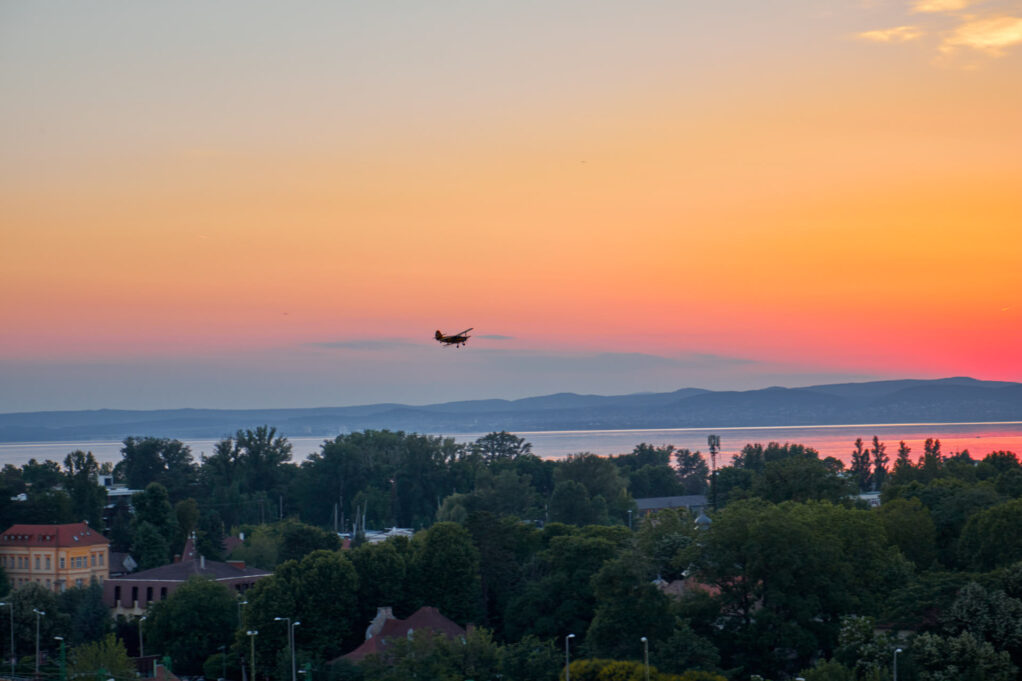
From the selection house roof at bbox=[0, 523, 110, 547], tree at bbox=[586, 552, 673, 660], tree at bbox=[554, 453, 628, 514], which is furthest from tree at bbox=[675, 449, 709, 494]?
tree at bbox=[586, 552, 673, 660]

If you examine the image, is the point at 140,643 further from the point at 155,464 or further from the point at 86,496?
the point at 155,464

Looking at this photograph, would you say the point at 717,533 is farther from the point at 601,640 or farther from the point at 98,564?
the point at 98,564

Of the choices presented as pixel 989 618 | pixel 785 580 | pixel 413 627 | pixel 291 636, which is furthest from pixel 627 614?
pixel 291 636

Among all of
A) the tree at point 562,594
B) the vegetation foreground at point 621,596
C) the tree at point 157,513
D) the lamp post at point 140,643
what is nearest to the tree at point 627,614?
the vegetation foreground at point 621,596

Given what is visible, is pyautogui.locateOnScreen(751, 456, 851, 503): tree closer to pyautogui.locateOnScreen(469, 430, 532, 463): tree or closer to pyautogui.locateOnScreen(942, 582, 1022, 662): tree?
pyautogui.locateOnScreen(942, 582, 1022, 662): tree

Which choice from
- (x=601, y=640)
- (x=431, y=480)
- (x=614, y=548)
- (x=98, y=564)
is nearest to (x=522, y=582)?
(x=614, y=548)
